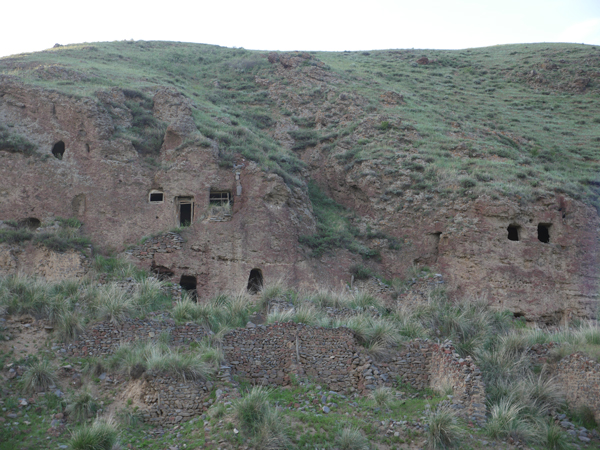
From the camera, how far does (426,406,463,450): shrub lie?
12.5 m

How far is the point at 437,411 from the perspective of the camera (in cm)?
1327

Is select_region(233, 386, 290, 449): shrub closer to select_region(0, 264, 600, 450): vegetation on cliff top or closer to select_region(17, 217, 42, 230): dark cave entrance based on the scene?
select_region(0, 264, 600, 450): vegetation on cliff top

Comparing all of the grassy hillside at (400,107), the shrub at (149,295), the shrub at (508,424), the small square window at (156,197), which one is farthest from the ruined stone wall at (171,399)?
the grassy hillside at (400,107)

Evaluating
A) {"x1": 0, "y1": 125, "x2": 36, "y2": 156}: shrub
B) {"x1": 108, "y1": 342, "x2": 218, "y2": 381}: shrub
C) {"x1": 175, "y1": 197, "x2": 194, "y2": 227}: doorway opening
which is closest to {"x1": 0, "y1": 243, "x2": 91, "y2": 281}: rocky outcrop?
{"x1": 175, "y1": 197, "x2": 194, "y2": 227}: doorway opening

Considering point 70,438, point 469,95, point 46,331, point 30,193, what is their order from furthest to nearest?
point 469,95
point 30,193
point 46,331
point 70,438

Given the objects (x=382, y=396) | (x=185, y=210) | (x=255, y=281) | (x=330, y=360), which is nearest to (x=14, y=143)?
(x=185, y=210)

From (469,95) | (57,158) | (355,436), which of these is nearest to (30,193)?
(57,158)

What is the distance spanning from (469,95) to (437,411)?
103 ft

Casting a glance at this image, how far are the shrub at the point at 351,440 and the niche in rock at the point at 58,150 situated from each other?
16311 millimetres

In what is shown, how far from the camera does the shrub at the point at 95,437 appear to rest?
38.1ft

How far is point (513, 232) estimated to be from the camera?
2388 cm

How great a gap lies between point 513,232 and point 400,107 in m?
11.9

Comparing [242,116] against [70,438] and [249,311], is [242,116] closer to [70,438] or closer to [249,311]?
[249,311]

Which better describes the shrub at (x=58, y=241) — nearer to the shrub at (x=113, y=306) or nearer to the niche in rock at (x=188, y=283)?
the niche in rock at (x=188, y=283)
